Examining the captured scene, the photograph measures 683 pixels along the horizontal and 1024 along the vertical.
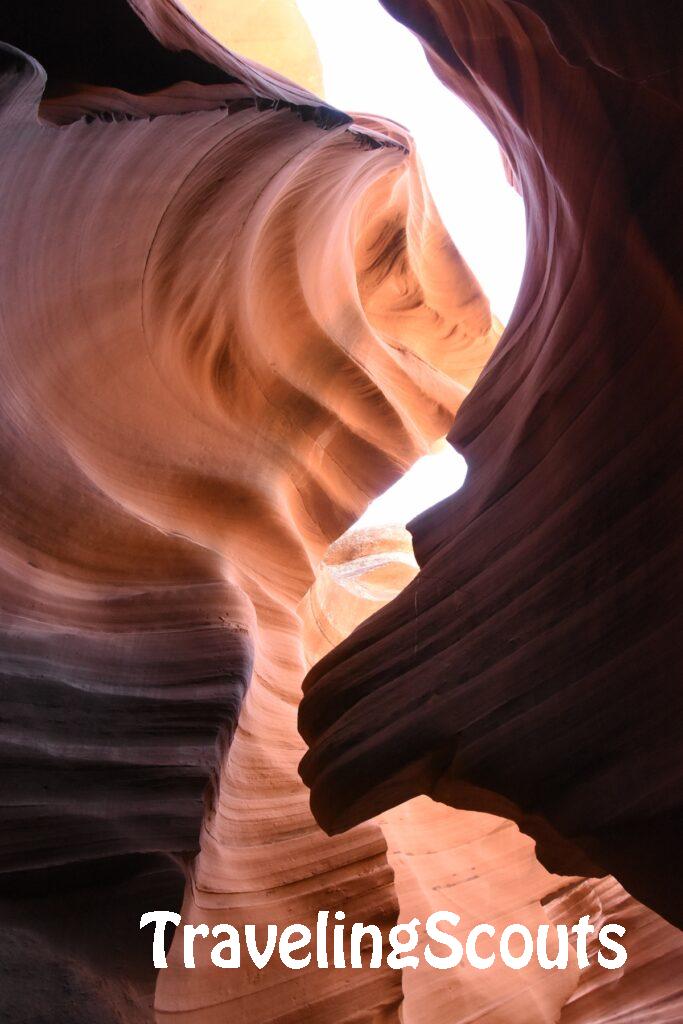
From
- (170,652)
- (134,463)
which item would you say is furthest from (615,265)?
(134,463)

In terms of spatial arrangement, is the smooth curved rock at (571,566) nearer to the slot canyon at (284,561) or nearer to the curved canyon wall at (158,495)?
the slot canyon at (284,561)

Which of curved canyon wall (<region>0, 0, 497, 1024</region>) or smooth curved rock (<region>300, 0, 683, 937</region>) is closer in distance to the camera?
smooth curved rock (<region>300, 0, 683, 937</region>)

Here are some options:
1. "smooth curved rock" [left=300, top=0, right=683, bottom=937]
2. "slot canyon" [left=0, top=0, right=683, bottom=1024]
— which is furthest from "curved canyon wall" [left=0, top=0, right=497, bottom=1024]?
"smooth curved rock" [left=300, top=0, right=683, bottom=937]

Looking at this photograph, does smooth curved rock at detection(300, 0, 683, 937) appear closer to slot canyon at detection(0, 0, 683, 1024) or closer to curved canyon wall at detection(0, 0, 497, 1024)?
slot canyon at detection(0, 0, 683, 1024)

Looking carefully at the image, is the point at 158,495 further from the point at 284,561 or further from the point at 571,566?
the point at 571,566

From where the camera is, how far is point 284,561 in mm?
3936

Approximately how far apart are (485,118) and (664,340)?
5.89 ft

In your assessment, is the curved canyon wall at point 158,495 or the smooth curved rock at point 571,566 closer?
the smooth curved rock at point 571,566

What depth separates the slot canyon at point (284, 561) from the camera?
1963mm

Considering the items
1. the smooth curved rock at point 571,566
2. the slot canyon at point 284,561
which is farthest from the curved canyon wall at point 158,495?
the smooth curved rock at point 571,566

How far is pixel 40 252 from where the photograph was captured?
265cm

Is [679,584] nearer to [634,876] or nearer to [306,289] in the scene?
[634,876]

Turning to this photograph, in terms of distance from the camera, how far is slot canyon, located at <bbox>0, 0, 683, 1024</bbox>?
1.96 m

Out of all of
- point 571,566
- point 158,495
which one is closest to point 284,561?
point 158,495
